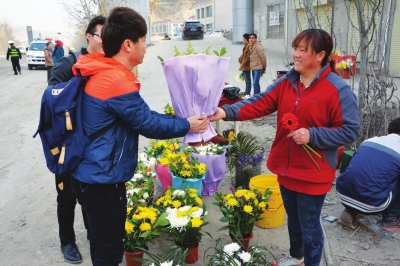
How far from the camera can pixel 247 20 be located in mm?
26719

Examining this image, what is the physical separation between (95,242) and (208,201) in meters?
2.16

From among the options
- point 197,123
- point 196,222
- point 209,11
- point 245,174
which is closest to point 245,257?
point 196,222

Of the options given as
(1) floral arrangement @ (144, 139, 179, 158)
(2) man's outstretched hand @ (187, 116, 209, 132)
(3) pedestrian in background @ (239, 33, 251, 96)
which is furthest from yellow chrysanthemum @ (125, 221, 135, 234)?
(3) pedestrian in background @ (239, 33, 251, 96)

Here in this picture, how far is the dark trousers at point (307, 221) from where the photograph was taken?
240cm

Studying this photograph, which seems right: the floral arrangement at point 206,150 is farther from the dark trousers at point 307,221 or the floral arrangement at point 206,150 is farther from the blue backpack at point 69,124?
the blue backpack at point 69,124

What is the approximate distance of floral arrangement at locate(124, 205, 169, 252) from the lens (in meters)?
2.76

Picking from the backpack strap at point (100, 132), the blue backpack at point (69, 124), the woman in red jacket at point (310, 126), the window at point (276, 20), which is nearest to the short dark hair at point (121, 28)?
the blue backpack at point (69, 124)

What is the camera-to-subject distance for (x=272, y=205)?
3.49m

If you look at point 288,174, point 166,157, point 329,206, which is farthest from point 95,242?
point 329,206

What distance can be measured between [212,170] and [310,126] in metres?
1.98

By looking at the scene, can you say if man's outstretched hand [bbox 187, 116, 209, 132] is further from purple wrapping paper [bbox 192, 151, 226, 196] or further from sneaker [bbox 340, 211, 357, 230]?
sneaker [bbox 340, 211, 357, 230]

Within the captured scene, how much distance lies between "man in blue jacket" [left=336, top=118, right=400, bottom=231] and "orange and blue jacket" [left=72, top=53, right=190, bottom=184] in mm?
2131

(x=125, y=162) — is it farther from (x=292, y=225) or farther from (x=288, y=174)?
(x=292, y=225)

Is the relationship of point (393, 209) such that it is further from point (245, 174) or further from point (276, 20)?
point (276, 20)
